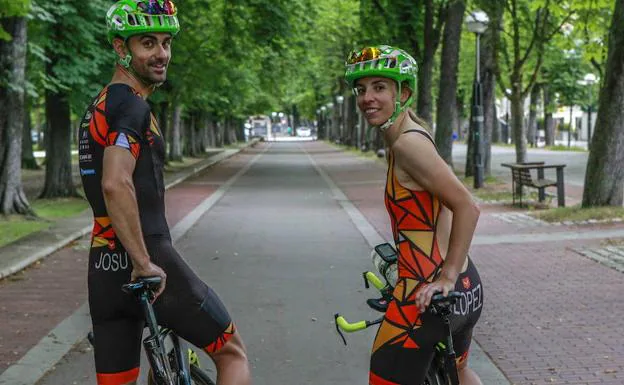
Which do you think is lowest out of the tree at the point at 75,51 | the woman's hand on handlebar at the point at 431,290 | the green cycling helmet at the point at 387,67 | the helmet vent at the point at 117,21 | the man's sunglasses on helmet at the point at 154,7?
the woman's hand on handlebar at the point at 431,290

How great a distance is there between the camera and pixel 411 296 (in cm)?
300

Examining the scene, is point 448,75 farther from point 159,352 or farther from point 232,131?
point 232,131

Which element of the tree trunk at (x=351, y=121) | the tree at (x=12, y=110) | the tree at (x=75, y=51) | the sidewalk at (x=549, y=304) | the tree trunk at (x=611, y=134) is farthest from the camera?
the tree trunk at (x=351, y=121)

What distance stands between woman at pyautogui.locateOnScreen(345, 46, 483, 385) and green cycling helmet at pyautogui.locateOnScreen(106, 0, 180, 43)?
68 centimetres

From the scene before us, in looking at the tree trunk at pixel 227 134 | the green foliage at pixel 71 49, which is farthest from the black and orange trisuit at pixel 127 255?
the tree trunk at pixel 227 134

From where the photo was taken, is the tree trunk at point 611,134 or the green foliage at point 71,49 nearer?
the tree trunk at point 611,134

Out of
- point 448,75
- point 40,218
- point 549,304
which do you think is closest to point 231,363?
point 549,304

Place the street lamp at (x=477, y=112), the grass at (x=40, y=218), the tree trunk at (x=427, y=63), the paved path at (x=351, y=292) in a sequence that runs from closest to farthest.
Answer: the paved path at (x=351, y=292)
the grass at (x=40, y=218)
the street lamp at (x=477, y=112)
the tree trunk at (x=427, y=63)

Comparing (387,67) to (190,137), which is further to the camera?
(190,137)

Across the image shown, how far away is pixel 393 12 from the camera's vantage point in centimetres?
2583

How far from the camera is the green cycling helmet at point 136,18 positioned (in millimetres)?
3133

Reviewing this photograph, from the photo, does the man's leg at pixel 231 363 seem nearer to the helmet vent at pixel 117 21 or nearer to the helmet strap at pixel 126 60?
the helmet strap at pixel 126 60

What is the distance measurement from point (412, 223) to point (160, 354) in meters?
1.00

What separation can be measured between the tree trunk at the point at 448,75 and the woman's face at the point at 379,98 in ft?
68.5
